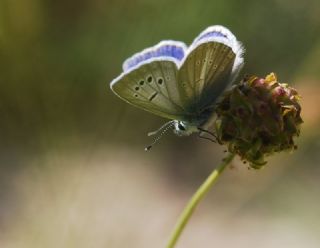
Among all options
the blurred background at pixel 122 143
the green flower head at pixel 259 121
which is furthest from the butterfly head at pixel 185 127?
the blurred background at pixel 122 143

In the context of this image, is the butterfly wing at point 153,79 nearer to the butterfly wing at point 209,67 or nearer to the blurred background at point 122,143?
the butterfly wing at point 209,67

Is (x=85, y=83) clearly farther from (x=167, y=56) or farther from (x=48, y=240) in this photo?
(x=167, y=56)

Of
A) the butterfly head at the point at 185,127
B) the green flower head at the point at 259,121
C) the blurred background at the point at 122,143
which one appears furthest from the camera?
the blurred background at the point at 122,143

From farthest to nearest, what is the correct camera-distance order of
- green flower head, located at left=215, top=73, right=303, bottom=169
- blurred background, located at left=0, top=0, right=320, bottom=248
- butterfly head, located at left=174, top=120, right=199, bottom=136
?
blurred background, located at left=0, top=0, right=320, bottom=248 → butterfly head, located at left=174, top=120, right=199, bottom=136 → green flower head, located at left=215, top=73, right=303, bottom=169

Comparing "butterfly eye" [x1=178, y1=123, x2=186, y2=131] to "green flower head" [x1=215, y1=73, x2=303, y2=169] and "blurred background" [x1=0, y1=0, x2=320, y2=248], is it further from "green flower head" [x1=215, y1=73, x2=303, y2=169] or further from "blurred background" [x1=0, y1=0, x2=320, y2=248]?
"blurred background" [x1=0, y1=0, x2=320, y2=248]

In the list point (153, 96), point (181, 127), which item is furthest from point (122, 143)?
point (153, 96)

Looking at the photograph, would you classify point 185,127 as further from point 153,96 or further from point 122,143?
point 122,143

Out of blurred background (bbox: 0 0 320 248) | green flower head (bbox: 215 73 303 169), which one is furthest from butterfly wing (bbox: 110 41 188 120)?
blurred background (bbox: 0 0 320 248)

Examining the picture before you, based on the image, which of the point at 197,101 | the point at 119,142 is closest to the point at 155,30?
the point at 119,142

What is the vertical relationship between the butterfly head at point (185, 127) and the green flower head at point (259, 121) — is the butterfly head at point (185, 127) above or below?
below
